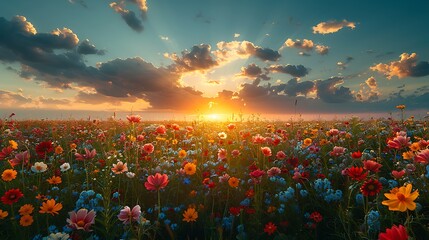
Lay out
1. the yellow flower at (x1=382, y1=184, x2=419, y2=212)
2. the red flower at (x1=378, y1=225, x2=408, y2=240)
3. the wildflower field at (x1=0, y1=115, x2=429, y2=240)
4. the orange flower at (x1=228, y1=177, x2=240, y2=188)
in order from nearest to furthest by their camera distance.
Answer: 1. the red flower at (x1=378, y1=225, x2=408, y2=240)
2. the yellow flower at (x1=382, y1=184, x2=419, y2=212)
3. the wildflower field at (x1=0, y1=115, x2=429, y2=240)
4. the orange flower at (x1=228, y1=177, x2=240, y2=188)

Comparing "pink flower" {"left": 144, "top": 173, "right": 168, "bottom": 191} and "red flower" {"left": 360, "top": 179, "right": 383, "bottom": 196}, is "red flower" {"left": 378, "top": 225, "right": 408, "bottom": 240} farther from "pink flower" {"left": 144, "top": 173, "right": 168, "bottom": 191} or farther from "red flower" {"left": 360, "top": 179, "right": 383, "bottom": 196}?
"pink flower" {"left": 144, "top": 173, "right": 168, "bottom": 191}

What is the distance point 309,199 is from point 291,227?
0.81m

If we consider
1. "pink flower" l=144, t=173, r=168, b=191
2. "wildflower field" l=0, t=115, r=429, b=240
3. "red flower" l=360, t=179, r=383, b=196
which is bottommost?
"wildflower field" l=0, t=115, r=429, b=240

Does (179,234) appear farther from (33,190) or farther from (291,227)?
(33,190)

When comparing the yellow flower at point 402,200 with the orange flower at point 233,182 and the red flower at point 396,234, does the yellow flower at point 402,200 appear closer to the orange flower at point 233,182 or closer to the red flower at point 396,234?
the red flower at point 396,234

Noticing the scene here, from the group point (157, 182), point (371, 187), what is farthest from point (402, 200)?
point (157, 182)

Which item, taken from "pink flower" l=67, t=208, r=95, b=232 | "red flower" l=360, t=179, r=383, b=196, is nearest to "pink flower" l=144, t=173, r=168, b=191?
"pink flower" l=67, t=208, r=95, b=232

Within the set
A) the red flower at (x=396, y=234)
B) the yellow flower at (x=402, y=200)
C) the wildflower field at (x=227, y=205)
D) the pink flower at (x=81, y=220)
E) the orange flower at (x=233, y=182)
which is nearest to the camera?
the red flower at (x=396, y=234)

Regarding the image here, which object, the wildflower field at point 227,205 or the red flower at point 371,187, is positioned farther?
the wildflower field at point 227,205

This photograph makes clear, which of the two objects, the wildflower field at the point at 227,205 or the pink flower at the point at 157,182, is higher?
the pink flower at the point at 157,182

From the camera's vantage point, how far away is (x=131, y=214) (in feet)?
9.58

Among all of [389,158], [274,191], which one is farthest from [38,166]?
[389,158]

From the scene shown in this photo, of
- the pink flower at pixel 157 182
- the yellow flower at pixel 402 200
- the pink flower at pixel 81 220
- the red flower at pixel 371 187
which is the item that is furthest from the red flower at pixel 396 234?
the pink flower at pixel 81 220

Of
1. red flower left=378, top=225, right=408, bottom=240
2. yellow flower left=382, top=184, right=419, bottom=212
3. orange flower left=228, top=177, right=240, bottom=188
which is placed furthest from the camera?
orange flower left=228, top=177, right=240, bottom=188
